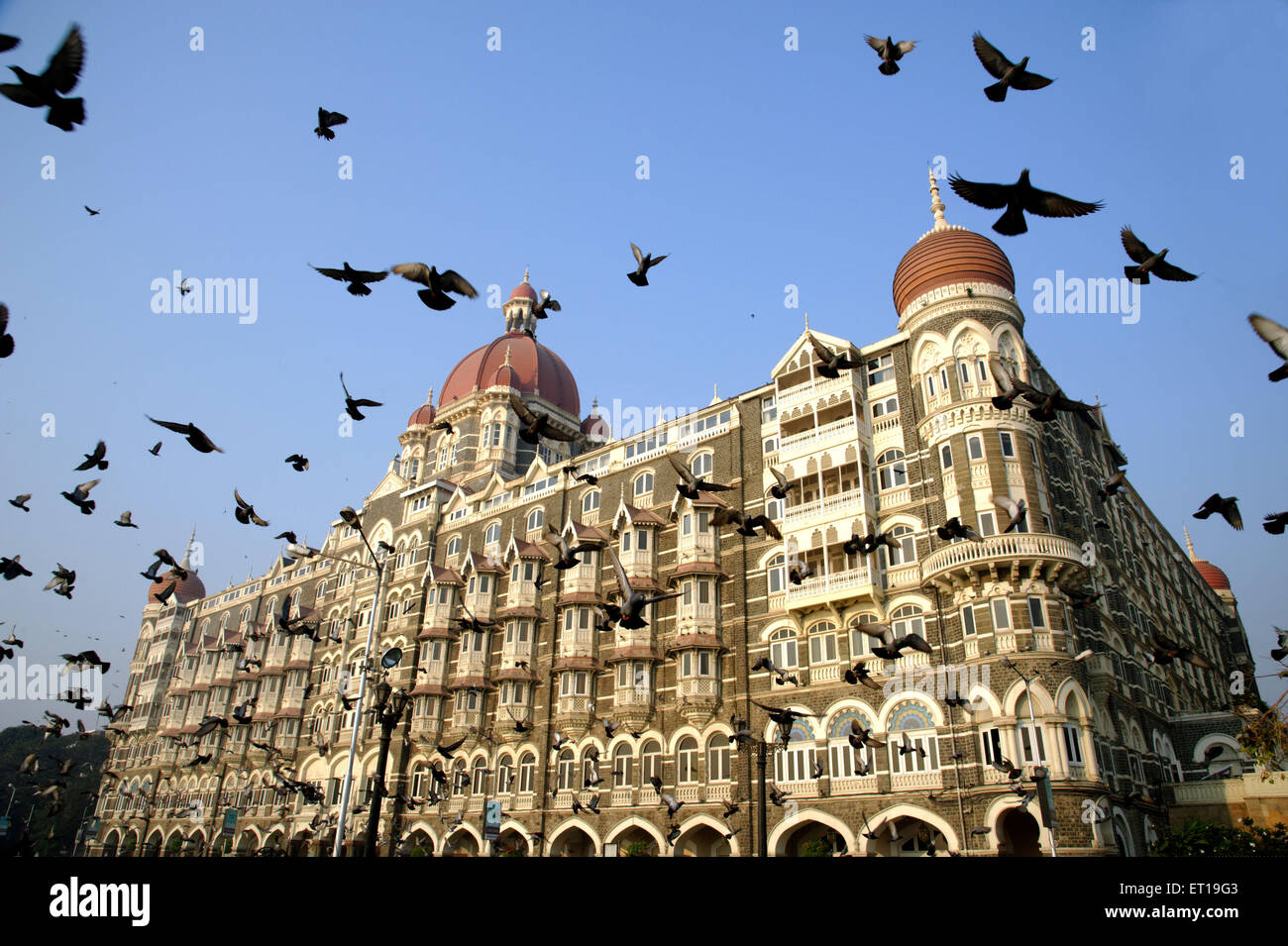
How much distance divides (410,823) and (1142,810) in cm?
3400

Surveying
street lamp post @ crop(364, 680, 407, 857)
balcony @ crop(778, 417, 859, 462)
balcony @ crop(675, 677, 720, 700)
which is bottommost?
street lamp post @ crop(364, 680, 407, 857)

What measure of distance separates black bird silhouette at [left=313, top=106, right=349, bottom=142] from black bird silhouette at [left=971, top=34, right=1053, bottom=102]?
11.4 meters

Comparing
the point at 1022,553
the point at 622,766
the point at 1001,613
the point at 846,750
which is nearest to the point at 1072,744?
the point at 1001,613

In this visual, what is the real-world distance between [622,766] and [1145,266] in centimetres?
2974

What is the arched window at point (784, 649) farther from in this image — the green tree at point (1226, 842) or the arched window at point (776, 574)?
the green tree at point (1226, 842)

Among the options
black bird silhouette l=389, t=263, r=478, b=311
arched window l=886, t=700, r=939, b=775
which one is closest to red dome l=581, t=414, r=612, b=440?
arched window l=886, t=700, r=939, b=775

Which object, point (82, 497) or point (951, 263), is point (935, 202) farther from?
point (82, 497)

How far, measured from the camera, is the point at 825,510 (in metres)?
34.2

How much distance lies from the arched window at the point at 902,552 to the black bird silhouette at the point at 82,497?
2595 centimetres

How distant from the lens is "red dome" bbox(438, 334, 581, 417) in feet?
212

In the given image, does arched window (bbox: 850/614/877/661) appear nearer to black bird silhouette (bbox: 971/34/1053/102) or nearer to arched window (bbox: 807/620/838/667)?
arched window (bbox: 807/620/838/667)

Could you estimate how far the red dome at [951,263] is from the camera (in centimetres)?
3422
